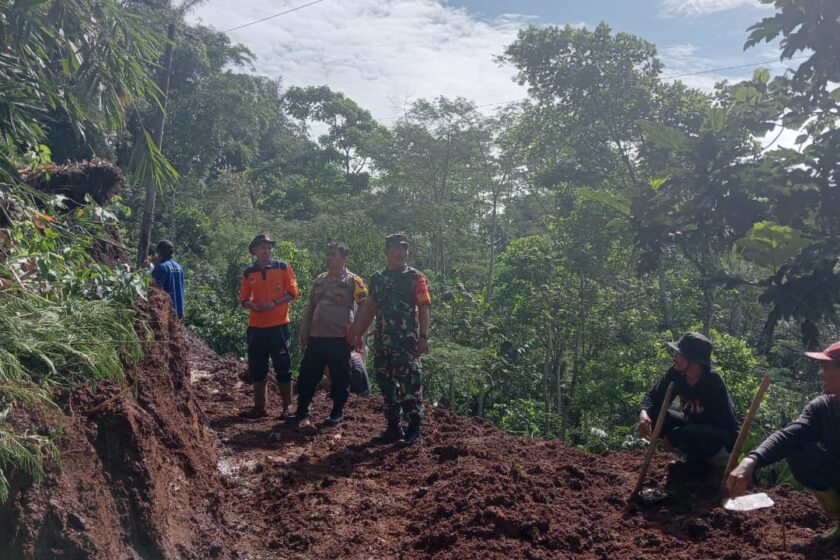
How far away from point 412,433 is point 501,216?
17.6m

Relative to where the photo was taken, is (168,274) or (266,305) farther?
(168,274)

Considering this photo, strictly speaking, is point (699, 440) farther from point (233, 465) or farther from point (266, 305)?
point (266, 305)

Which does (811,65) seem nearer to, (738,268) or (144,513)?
(144,513)

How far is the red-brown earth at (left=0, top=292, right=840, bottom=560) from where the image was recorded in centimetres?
306

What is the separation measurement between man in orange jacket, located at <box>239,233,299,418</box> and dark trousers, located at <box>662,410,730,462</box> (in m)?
3.36

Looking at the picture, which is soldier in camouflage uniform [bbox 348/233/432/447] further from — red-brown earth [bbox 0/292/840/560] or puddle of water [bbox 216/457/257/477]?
puddle of water [bbox 216/457/257/477]

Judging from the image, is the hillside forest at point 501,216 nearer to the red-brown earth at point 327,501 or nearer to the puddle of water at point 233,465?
the red-brown earth at point 327,501

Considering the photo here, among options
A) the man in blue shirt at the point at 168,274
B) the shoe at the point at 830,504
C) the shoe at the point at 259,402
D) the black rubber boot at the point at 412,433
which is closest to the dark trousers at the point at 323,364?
the shoe at the point at 259,402

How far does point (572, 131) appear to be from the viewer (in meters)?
15.1

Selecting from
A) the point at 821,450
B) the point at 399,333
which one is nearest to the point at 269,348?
the point at 399,333

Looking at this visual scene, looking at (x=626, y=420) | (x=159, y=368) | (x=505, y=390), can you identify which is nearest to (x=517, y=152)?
Result: (x=505, y=390)

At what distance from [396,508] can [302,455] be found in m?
1.24

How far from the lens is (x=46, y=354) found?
10.7 feet

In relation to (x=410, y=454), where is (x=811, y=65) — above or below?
above
